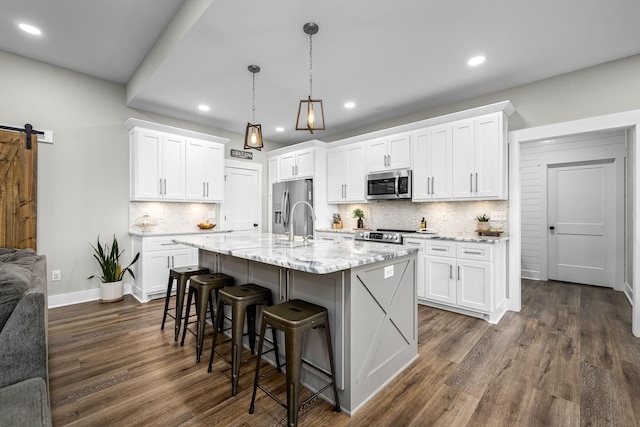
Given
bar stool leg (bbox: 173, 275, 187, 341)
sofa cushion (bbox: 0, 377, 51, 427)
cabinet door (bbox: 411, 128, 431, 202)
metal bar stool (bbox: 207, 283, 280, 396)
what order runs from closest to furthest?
1. sofa cushion (bbox: 0, 377, 51, 427)
2. metal bar stool (bbox: 207, 283, 280, 396)
3. bar stool leg (bbox: 173, 275, 187, 341)
4. cabinet door (bbox: 411, 128, 431, 202)

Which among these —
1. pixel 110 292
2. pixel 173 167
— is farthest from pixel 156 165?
pixel 110 292

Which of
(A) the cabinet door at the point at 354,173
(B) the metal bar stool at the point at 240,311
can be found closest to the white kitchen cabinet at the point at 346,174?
(A) the cabinet door at the point at 354,173

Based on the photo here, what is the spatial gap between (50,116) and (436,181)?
5199 millimetres

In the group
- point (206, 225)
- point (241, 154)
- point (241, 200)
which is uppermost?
point (241, 154)

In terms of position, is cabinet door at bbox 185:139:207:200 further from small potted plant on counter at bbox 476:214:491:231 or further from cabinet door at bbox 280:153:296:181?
small potted plant on counter at bbox 476:214:491:231

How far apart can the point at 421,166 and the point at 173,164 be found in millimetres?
3787

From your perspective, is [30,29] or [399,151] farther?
[399,151]

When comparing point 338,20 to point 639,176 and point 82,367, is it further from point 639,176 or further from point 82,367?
point 82,367

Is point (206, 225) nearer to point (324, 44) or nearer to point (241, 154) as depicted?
point (241, 154)

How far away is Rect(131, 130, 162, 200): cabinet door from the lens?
13.8 feet

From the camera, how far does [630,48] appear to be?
292cm

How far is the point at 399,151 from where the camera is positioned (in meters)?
4.46

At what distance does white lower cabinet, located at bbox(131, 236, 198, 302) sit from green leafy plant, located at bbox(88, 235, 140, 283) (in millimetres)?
191

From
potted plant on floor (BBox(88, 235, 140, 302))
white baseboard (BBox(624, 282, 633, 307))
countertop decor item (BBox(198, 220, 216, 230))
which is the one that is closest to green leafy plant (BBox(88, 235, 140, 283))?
potted plant on floor (BBox(88, 235, 140, 302))
